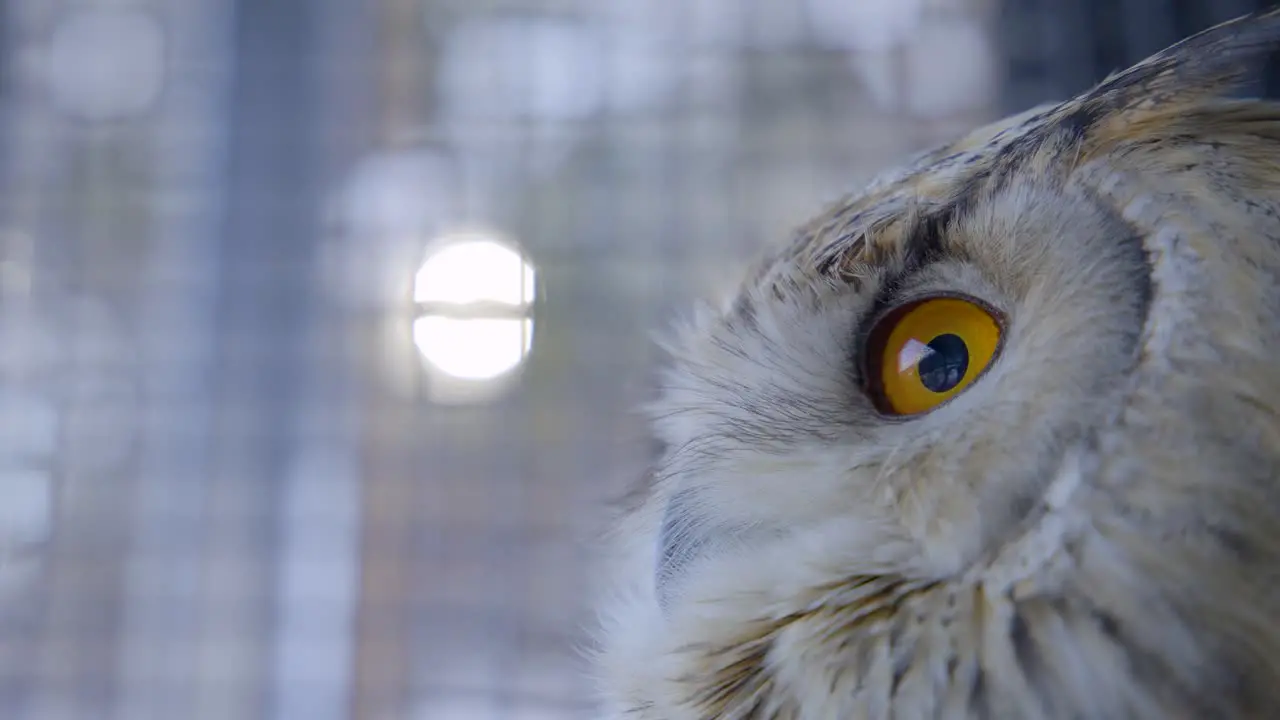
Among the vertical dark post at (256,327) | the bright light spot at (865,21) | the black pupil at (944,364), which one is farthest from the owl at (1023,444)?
the vertical dark post at (256,327)

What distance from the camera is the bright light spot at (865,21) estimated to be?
2.11 meters

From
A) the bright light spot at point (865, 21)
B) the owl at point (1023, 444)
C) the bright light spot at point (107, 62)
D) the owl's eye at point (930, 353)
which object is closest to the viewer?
the owl at point (1023, 444)

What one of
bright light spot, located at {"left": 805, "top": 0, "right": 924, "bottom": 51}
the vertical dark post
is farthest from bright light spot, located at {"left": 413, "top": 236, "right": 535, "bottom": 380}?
bright light spot, located at {"left": 805, "top": 0, "right": 924, "bottom": 51}

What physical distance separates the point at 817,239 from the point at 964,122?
5.40 ft

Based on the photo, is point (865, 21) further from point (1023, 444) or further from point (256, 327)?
point (1023, 444)

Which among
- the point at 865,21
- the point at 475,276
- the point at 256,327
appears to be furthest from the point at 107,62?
the point at 865,21

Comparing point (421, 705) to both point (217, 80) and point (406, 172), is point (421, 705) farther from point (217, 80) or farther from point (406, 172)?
point (217, 80)

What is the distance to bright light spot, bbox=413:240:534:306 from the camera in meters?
2.20

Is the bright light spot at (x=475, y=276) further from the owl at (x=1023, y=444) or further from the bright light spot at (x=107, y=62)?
the owl at (x=1023, y=444)

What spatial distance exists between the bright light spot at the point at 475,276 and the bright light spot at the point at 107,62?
0.91 metres

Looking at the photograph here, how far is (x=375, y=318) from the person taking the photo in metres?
2.27

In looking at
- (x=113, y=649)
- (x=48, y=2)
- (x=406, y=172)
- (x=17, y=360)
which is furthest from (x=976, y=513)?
(x=48, y=2)

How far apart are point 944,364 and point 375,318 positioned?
2.04 metres

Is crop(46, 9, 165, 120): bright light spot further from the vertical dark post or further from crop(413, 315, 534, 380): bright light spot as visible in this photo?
crop(413, 315, 534, 380): bright light spot
